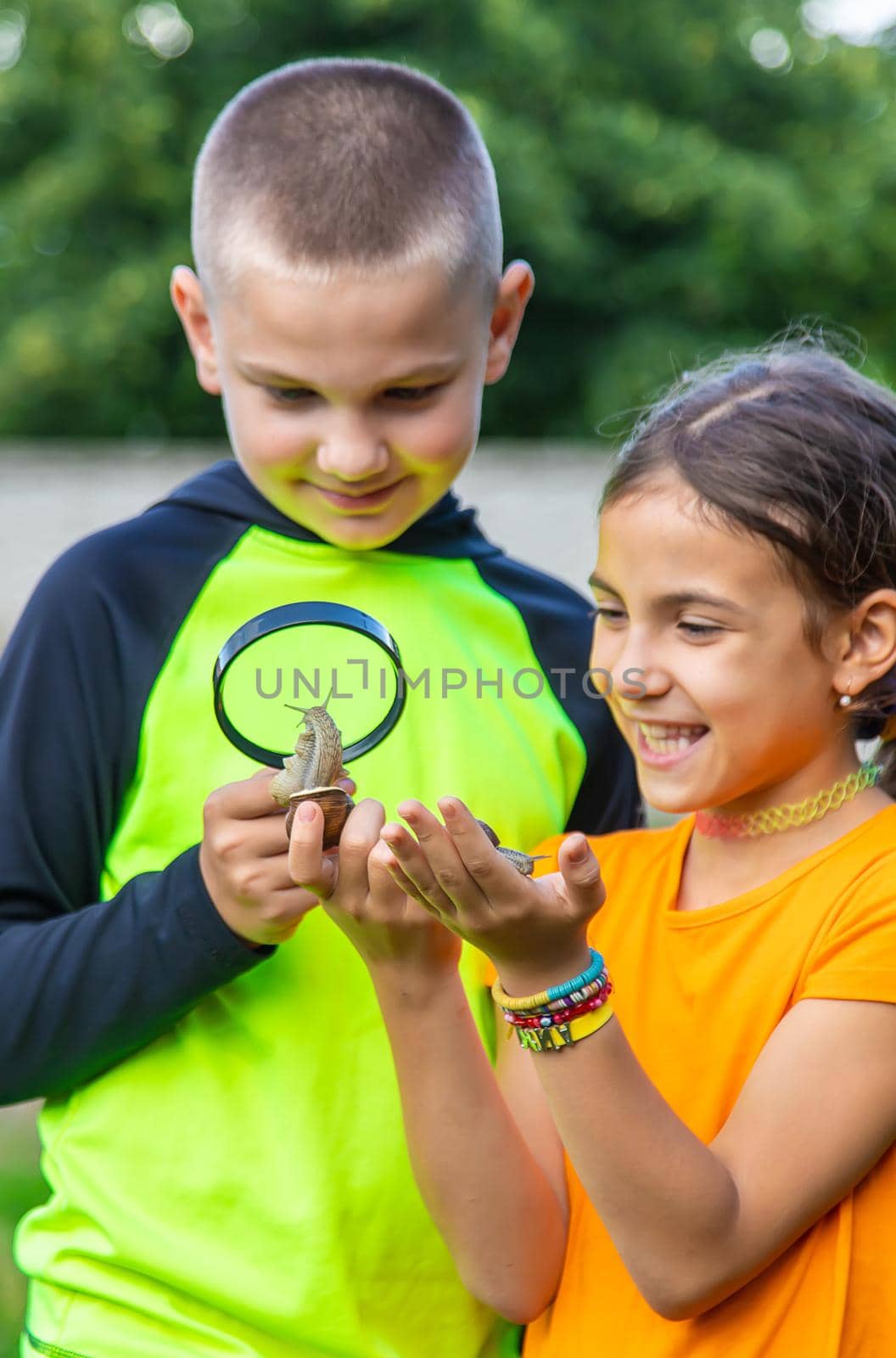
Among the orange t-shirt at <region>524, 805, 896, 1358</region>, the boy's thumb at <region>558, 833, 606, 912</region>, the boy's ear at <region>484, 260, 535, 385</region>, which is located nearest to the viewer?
the boy's thumb at <region>558, 833, 606, 912</region>

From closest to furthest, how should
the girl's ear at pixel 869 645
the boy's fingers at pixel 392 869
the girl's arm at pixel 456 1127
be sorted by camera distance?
the boy's fingers at pixel 392 869 < the girl's arm at pixel 456 1127 < the girl's ear at pixel 869 645

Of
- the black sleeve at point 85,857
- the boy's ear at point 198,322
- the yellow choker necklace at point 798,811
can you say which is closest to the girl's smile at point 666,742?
the yellow choker necklace at point 798,811

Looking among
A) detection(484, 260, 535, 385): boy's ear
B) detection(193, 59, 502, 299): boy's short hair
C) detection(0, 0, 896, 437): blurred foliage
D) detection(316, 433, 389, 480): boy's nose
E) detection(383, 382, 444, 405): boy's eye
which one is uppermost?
detection(193, 59, 502, 299): boy's short hair

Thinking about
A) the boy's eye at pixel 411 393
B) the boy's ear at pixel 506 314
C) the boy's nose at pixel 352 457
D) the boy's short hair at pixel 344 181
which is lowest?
the boy's nose at pixel 352 457

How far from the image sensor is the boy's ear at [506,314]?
259 centimetres

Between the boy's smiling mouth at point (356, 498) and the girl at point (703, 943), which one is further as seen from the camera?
the boy's smiling mouth at point (356, 498)

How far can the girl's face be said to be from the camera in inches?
87.9

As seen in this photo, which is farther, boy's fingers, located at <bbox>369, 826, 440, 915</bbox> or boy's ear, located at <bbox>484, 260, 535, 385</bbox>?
boy's ear, located at <bbox>484, 260, 535, 385</bbox>

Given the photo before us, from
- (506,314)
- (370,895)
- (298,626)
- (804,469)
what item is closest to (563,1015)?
(370,895)

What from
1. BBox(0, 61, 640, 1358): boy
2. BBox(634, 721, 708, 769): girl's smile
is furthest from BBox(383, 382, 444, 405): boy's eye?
BBox(634, 721, 708, 769): girl's smile

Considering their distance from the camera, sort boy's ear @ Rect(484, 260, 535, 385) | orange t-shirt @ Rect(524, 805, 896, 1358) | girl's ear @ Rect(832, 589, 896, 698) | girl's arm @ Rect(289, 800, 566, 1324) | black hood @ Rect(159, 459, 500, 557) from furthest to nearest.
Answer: boy's ear @ Rect(484, 260, 535, 385) → black hood @ Rect(159, 459, 500, 557) → girl's ear @ Rect(832, 589, 896, 698) → girl's arm @ Rect(289, 800, 566, 1324) → orange t-shirt @ Rect(524, 805, 896, 1358)

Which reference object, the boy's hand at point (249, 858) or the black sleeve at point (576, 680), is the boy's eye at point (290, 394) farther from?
the boy's hand at point (249, 858)

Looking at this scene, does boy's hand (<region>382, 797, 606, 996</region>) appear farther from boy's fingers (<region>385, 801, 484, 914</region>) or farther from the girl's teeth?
the girl's teeth

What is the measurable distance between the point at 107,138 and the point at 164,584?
17.3m
